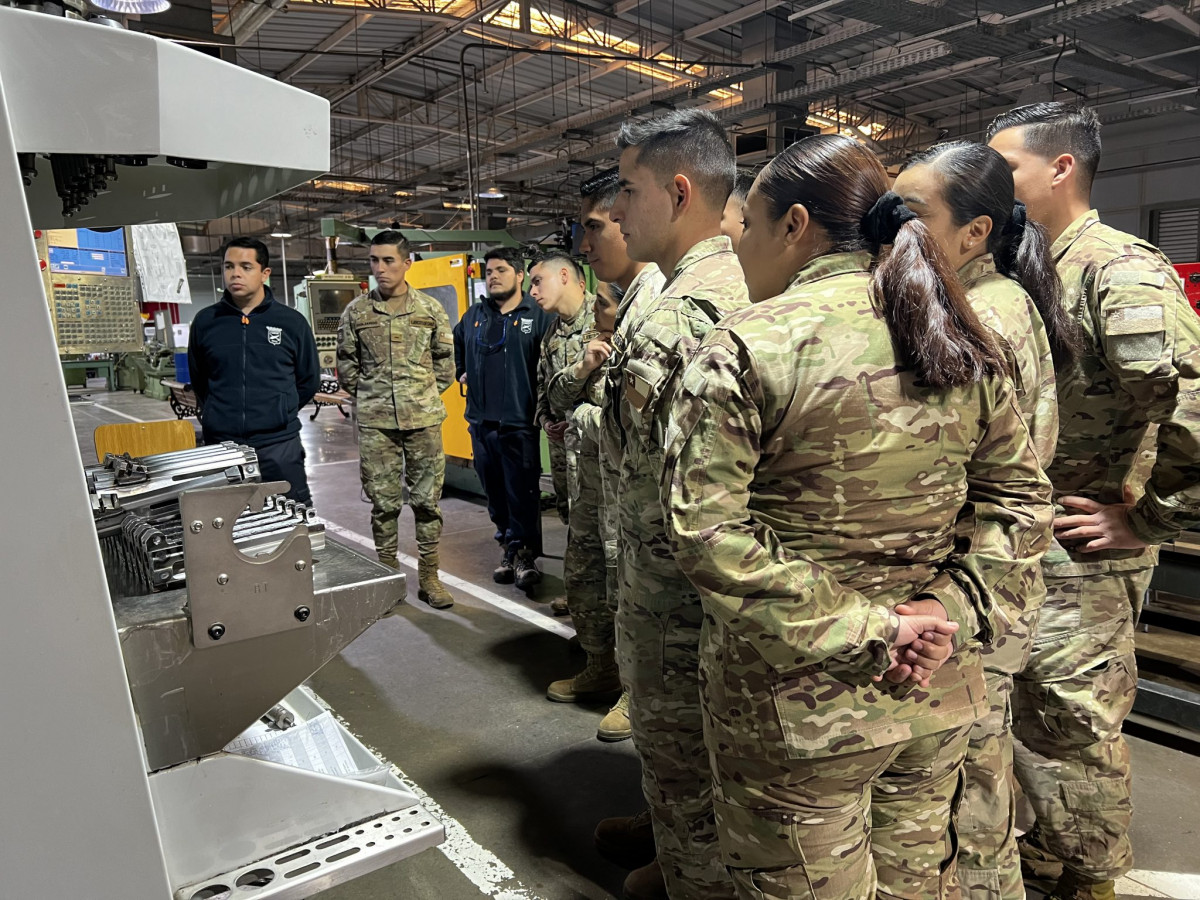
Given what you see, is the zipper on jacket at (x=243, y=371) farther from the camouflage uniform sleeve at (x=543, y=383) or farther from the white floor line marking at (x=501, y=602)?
the camouflage uniform sleeve at (x=543, y=383)

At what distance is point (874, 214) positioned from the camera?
1.32 meters

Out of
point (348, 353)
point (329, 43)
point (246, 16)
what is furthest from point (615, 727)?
point (329, 43)

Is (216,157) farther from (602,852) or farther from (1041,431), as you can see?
(602,852)

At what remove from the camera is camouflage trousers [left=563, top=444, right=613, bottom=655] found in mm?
3277

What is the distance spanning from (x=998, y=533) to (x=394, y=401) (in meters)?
3.62

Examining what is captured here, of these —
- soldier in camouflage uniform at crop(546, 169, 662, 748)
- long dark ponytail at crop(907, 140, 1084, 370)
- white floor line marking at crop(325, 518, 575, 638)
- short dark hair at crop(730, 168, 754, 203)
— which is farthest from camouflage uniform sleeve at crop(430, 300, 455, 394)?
long dark ponytail at crop(907, 140, 1084, 370)

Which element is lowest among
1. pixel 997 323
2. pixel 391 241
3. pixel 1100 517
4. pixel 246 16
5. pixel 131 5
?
pixel 1100 517

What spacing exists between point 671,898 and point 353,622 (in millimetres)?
1029

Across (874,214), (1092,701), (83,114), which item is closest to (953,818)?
(1092,701)

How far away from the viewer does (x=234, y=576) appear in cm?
128

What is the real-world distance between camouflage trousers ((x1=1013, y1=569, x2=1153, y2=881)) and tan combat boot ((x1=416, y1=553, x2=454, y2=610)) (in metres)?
3.15

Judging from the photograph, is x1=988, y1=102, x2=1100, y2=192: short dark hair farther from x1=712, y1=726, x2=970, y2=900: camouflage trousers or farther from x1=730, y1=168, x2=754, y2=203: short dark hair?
x1=712, y1=726, x2=970, y2=900: camouflage trousers

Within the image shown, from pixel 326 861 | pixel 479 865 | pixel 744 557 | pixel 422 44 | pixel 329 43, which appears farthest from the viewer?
pixel 329 43

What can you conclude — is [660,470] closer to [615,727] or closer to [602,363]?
[602,363]
